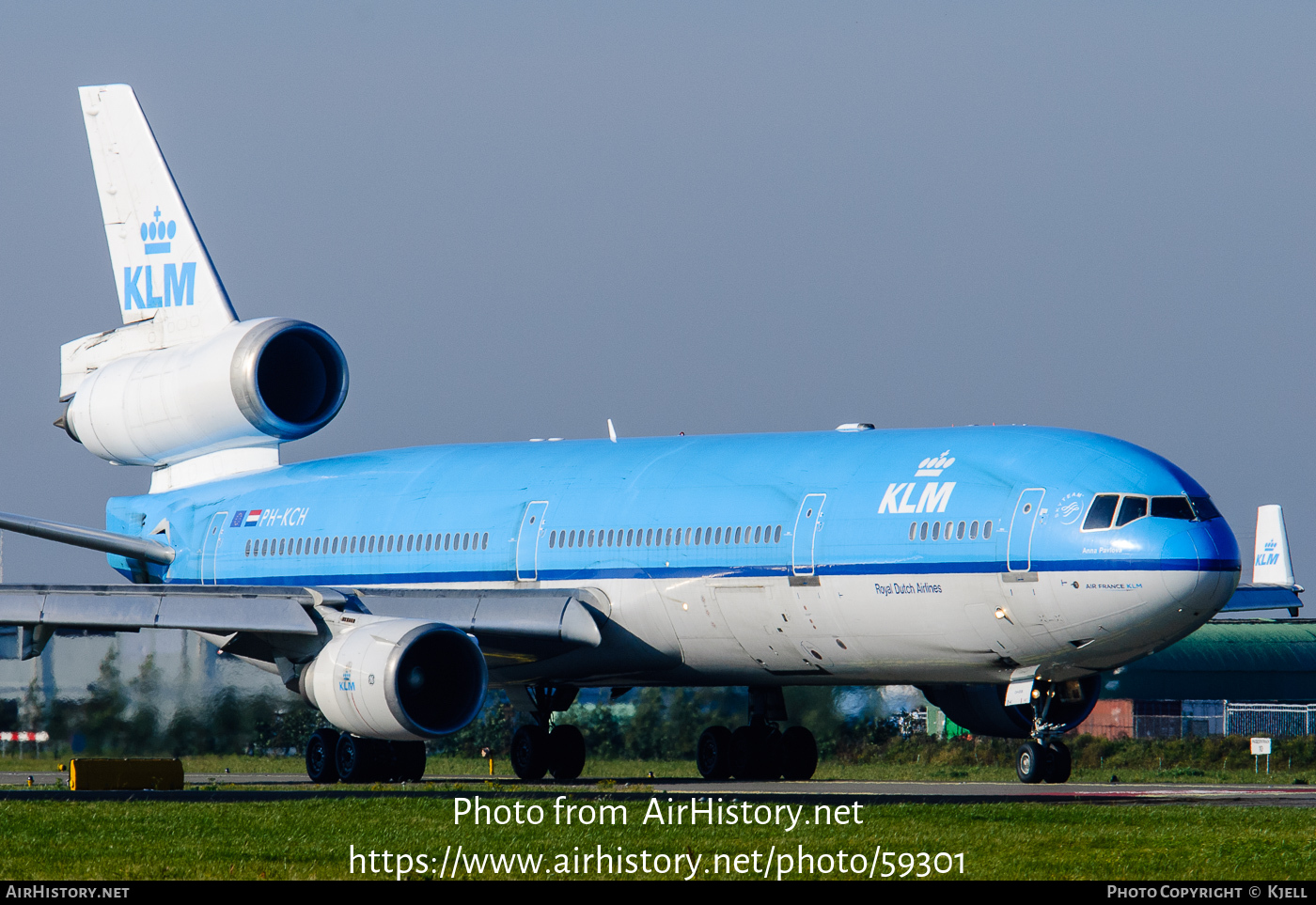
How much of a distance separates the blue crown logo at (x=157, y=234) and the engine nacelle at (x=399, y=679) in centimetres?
1215

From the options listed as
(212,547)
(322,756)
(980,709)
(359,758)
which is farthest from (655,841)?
(212,547)

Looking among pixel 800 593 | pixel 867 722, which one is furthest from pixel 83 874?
pixel 867 722

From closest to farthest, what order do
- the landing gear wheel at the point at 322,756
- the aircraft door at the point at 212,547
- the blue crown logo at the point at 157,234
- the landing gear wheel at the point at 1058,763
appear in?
the landing gear wheel at the point at 1058,763 < the landing gear wheel at the point at 322,756 < the aircraft door at the point at 212,547 < the blue crown logo at the point at 157,234

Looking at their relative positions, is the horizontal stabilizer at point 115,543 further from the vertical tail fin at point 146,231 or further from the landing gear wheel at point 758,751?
the landing gear wheel at point 758,751

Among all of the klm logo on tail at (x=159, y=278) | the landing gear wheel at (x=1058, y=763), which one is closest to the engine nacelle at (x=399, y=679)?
the landing gear wheel at (x=1058, y=763)

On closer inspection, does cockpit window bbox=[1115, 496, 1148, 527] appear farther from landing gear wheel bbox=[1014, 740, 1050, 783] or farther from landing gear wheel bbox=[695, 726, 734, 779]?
landing gear wheel bbox=[695, 726, 734, 779]

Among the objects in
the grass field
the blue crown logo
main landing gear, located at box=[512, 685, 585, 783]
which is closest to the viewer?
the grass field

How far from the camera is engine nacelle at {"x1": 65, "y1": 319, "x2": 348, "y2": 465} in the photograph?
31.4 meters

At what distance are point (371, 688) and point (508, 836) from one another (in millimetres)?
6983

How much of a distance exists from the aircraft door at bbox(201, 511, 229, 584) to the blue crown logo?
506cm

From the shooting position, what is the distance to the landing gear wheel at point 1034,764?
23.2 m

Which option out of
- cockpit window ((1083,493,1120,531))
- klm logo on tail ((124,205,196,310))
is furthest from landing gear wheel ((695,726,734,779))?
klm logo on tail ((124,205,196,310))

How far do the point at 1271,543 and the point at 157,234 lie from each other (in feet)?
165

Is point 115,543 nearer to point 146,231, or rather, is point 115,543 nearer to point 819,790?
point 146,231
